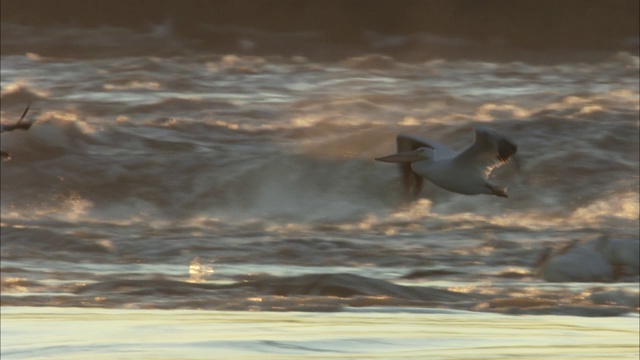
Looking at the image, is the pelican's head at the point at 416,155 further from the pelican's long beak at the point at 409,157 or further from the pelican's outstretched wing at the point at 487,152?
the pelican's outstretched wing at the point at 487,152

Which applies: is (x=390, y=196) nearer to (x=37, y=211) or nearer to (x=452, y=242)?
(x=37, y=211)

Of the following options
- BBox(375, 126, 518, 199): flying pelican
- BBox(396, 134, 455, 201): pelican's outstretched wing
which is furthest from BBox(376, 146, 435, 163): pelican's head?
BBox(396, 134, 455, 201): pelican's outstretched wing

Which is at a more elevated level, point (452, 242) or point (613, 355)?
point (452, 242)

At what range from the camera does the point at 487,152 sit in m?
14.4

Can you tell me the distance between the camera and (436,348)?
11.1 metres

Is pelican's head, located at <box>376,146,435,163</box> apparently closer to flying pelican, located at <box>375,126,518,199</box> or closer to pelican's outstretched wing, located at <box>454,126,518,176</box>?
flying pelican, located at <box>375,126,518,199</box>

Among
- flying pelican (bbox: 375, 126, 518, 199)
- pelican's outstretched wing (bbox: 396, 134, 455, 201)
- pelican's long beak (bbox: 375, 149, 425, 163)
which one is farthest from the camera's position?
pelican's outstretched wing (bbox: 396, 134, 455, 201)

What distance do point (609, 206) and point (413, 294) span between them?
10.7 metres

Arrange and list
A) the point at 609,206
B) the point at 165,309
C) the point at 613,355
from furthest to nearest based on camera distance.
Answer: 1. the point at 609,206
2. the point at 165,309
3. the point at 613,355

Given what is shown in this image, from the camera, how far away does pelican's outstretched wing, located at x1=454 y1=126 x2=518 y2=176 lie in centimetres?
1332

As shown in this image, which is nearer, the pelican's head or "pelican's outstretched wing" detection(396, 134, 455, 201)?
the pelican's head

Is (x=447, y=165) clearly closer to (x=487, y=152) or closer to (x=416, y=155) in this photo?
(x=416, y=155)

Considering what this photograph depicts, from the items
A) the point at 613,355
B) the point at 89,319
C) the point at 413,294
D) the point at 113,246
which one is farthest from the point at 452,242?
the point at 613,355

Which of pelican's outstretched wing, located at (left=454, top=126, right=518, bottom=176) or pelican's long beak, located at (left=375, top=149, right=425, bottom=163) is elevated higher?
pelican's long beak, located at (left=375, top=149, right=425, bottom=163)
